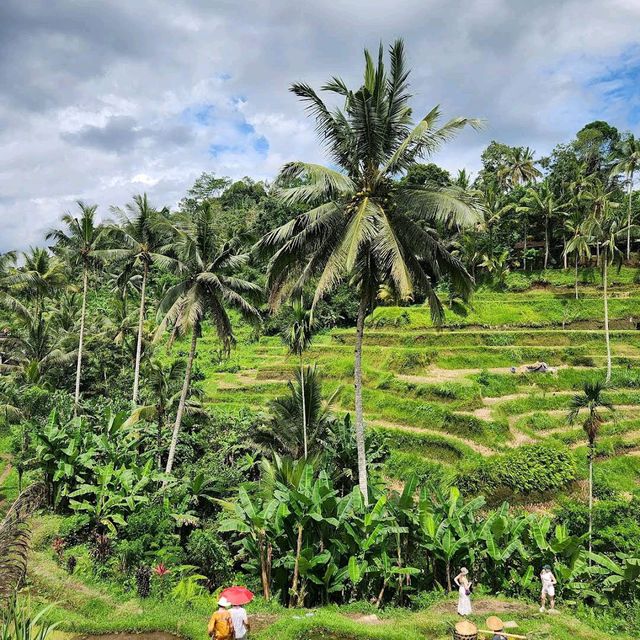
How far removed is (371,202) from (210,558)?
9288 millimetres

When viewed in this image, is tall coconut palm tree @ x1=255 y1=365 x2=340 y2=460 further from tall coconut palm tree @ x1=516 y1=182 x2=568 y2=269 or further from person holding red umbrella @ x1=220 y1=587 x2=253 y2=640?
tall coconut palm tree @ x1=516 y1=182 x2=568 y2=269

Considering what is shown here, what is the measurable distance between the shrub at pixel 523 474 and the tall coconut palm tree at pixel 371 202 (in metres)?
8.21

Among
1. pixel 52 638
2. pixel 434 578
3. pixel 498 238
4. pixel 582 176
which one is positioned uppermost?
pixel 582 176

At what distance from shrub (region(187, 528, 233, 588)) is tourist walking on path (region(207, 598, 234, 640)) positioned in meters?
5.72

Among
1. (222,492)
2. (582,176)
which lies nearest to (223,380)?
(222,492)

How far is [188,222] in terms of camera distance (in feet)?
55.3

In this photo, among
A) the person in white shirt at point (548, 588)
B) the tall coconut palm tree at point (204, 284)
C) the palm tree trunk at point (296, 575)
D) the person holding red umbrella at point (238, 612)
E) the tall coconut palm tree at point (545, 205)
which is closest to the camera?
the person holding red umbrella at point (238, 612)

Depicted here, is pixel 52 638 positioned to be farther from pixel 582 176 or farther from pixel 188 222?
pixel 582 176

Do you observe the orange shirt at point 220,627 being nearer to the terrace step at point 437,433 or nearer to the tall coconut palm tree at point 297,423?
the tall coconut palm tree at point 297,423

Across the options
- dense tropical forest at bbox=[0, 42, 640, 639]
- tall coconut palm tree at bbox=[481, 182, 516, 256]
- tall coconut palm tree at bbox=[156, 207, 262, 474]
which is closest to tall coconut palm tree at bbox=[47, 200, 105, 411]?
dense tropical forest at bbox=[0, 42, 640, 639]

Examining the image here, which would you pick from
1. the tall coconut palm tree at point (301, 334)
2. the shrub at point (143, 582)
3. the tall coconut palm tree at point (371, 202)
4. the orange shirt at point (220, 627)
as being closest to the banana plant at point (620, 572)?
the tall coconut palm tree at point (371, 202)

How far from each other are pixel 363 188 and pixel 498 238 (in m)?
35.8

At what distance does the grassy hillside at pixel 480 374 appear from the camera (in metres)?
20.1

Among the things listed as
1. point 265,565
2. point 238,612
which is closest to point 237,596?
point 238,612
